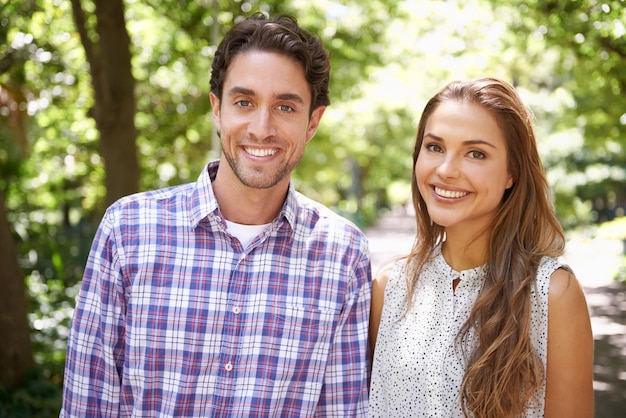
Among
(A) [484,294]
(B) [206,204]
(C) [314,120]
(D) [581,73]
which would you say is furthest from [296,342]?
(D) [581,73]

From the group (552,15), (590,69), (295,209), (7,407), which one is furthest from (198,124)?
(295,209)

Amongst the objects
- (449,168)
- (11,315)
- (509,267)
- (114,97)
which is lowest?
(11,315)

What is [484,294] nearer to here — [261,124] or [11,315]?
[261,124]

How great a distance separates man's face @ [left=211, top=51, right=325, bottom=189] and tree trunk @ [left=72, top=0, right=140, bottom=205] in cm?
527

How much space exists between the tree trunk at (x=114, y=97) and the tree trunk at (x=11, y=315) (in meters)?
2.38

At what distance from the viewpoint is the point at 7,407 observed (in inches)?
228

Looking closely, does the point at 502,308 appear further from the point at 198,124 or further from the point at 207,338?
the point at 198,124

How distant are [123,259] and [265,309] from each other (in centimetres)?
64

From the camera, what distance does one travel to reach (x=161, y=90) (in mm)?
15062

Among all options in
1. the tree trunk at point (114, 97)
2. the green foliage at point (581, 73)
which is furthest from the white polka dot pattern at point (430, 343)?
the tree trunk at point (114, 97)

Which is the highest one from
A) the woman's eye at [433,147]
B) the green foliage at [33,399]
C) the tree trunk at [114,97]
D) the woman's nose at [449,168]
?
the tree trunk at [114,97]

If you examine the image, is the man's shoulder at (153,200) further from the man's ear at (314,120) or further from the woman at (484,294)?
the woman at (484,294)

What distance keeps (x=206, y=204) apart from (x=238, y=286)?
0.39 m

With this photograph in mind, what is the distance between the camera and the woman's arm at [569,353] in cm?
266
